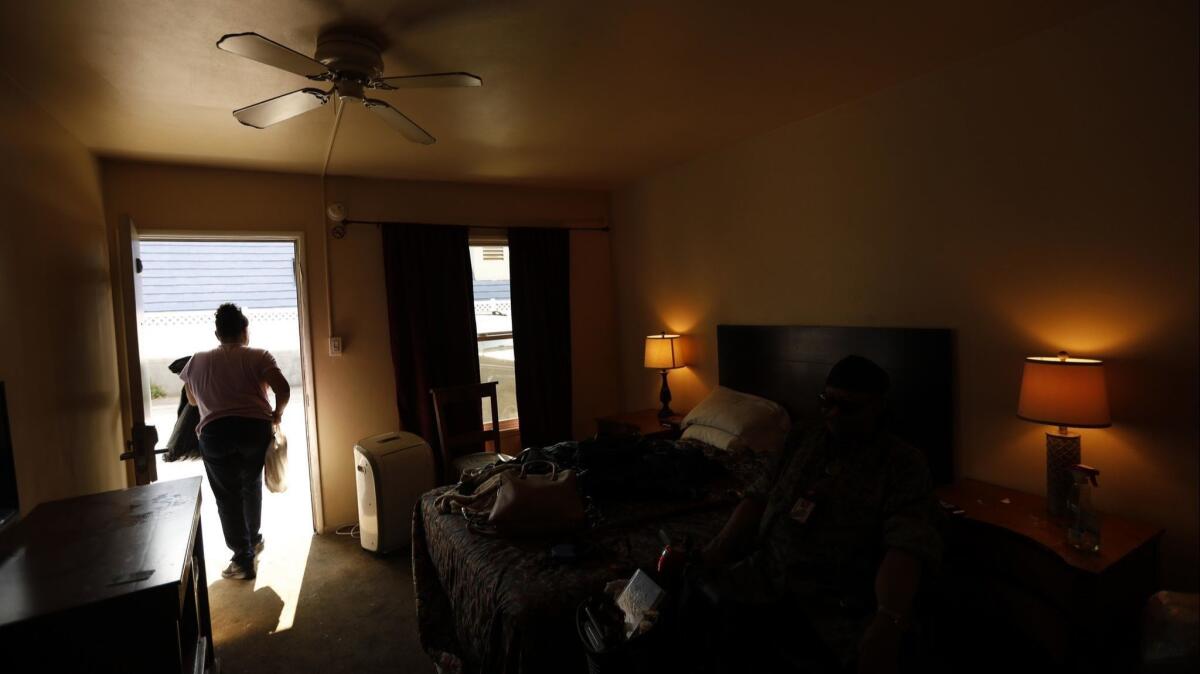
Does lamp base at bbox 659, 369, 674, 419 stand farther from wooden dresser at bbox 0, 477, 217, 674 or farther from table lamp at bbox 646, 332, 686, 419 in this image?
wooden dresser at bbox 0, 477, 217, 674

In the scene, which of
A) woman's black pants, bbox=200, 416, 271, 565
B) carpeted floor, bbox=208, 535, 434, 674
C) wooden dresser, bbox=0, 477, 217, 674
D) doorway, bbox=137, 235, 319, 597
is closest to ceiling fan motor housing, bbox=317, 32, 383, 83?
wooden dresser, bbox=0, 477, 217, 674

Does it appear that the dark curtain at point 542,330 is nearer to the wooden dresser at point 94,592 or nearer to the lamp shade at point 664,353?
the lamp shade at point 664,353

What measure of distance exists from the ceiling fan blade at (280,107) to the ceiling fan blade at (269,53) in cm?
14

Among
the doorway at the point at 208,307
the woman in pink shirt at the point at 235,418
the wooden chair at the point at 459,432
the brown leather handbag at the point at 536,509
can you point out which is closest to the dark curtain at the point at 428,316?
the wooden chair at the point at 459,432

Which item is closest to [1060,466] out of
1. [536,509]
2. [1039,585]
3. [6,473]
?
[1039,585]

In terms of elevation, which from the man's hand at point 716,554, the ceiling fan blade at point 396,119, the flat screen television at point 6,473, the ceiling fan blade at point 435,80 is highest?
the ceiling fan blade at point 435,80

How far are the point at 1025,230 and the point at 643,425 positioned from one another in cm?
229

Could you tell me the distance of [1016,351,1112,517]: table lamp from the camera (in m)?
1.68

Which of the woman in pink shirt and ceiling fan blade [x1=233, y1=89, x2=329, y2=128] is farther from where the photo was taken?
the woman in pink shirt

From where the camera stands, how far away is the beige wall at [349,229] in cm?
313

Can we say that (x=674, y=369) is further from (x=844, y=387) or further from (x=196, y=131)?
(x=196, y=131)

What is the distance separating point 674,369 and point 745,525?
2099 mm

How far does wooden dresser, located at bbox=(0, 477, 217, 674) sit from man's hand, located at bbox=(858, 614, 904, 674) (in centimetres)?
161

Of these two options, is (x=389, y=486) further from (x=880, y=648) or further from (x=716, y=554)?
(x=880, y=648)
